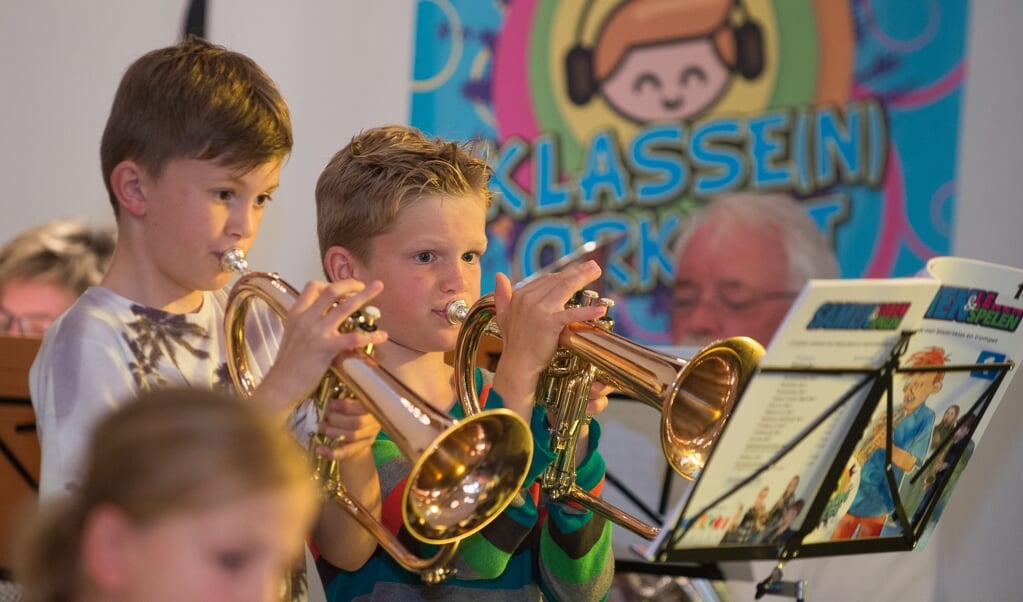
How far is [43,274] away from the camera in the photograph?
3297mm

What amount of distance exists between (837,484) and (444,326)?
2.12 ft

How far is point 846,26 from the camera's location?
3.02 meters

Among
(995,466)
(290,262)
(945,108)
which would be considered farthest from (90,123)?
(995,466)

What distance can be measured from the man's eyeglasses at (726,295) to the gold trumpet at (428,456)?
5.78 ft

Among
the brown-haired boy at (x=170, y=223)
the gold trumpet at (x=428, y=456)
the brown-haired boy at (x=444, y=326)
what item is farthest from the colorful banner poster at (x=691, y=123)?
the gold trumpet at (x=428, y=456)

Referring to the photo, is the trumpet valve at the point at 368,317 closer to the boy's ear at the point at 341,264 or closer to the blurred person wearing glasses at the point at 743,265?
the boy's ear at the point at 341,264

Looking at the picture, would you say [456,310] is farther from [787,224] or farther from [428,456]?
[787,224]

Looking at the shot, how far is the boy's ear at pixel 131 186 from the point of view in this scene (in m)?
1.65

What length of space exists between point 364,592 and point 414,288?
0.47 m

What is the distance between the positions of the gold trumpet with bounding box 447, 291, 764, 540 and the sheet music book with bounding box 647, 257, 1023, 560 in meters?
0.21

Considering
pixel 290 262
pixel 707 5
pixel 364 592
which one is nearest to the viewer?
pixel 364 592

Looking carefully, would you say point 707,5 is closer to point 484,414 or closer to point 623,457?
point 623,457

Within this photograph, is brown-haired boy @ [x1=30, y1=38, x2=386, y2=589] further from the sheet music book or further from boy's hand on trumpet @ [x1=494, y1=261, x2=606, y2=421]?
the sheet music book

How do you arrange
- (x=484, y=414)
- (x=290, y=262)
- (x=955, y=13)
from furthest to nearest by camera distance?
(x=290, y=262) → (x=955, y=13) → (x=484, y=414)
